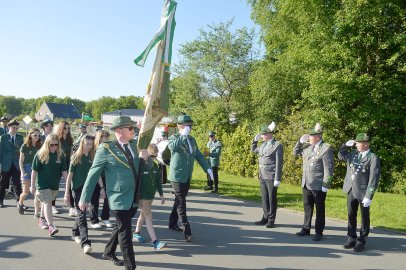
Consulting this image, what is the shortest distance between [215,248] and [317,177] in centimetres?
252

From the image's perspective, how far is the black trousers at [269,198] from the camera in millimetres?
8555

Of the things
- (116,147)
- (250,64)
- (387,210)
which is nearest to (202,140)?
(250,64)

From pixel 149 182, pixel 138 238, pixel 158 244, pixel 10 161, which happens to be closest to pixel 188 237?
pixel 158 244

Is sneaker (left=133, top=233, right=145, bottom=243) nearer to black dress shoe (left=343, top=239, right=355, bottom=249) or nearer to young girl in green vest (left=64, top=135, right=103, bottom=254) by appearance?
young girl in green vest (left=64, top=135, right=103, bottom=254)

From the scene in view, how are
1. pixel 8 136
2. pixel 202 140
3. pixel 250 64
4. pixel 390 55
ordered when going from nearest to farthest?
pixel 8 136
pixel 390 55
pixel 202 140
pixel 250 64

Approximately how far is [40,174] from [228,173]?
15.2 meters

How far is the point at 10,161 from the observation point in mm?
9703

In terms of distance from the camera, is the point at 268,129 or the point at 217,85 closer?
the point at 268,129

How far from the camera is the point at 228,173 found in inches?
857

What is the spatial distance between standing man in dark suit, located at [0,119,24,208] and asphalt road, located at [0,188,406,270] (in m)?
0.74

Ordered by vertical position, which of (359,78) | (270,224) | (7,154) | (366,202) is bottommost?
(270,224)

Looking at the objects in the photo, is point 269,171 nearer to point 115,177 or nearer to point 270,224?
point 270,224

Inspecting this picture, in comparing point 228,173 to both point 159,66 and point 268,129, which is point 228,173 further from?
point 159,66

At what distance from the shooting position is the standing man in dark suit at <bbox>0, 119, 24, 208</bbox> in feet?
31.8
